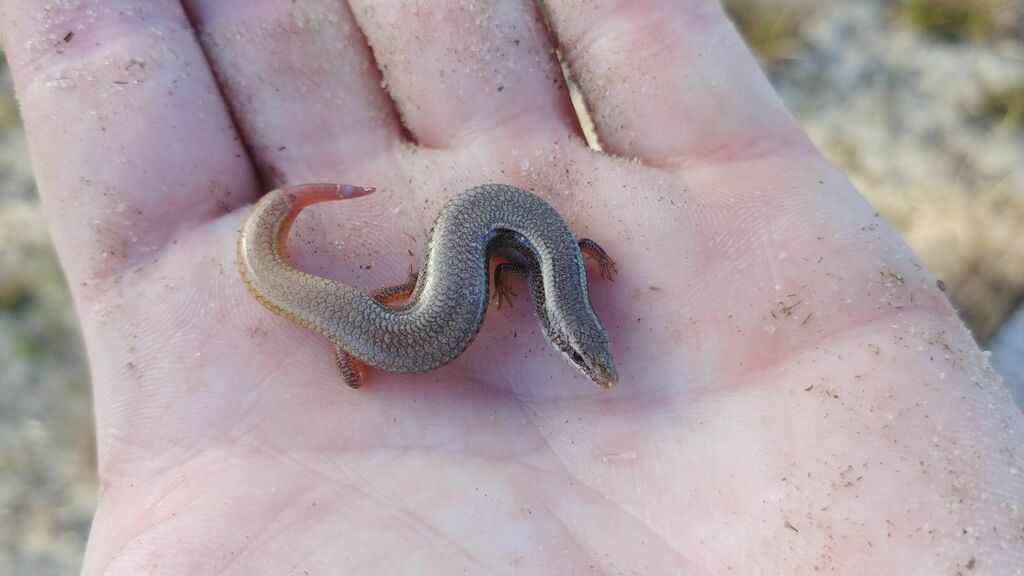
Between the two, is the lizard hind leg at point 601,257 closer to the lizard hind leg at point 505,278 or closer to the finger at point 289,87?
the lizard hind leg at point 505,278

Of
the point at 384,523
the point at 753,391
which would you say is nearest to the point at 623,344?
the point at 753,391

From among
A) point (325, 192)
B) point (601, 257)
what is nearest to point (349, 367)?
point (325, 192)

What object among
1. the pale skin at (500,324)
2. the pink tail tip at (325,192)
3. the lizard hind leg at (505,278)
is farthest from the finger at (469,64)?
the lizard hind leg at (505,278)

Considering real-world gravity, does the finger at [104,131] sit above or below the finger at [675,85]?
above

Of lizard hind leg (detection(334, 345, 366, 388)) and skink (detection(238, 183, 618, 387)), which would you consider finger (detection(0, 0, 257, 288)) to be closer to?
skink (detection(238, 183, 618, 387))

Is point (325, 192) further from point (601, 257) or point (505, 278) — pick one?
point (601, 257)

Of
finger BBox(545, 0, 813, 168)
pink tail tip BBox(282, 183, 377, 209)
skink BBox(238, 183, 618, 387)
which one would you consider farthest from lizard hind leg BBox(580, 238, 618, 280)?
pink tail tip BBox(282, 183, 377, 209)

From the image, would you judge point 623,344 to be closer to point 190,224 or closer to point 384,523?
point 384,523
